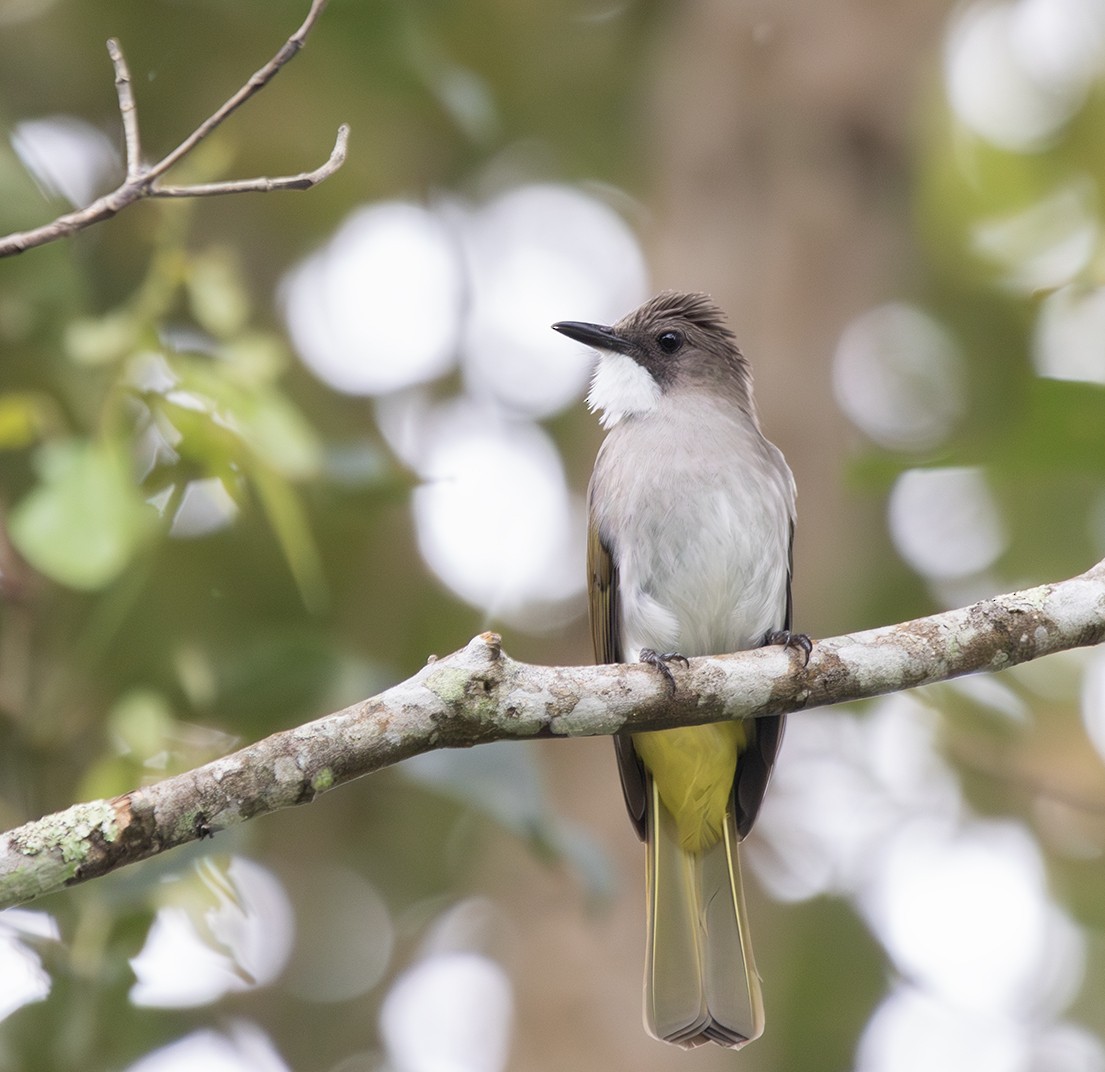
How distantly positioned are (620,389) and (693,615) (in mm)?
817

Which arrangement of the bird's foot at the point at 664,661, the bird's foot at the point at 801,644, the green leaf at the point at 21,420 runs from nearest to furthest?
1. the bird's foot at the point at 664,661
2. the bird's foot at the point at 801,644
3. the green leaf at the point at 21,420

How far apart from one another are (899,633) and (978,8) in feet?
16.1

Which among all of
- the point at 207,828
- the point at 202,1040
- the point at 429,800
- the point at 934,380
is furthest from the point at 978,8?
the point at 207,828

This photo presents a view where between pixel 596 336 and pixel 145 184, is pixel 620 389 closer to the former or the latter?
pixel 596 336

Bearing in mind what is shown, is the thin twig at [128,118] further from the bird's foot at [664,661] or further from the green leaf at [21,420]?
the bird's foot at [664,661]

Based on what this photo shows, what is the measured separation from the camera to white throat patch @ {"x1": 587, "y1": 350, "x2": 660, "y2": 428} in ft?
14.2

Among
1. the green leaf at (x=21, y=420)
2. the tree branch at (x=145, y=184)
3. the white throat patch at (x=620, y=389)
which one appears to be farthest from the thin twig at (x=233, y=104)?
the white throat patch at (x=620, y=389)

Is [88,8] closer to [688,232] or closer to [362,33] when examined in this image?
[362,33]

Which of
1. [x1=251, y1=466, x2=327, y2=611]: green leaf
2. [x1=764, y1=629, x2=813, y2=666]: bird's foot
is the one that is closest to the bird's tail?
[x1=764, y1=629, x2=813, y2=666]: bird's foot

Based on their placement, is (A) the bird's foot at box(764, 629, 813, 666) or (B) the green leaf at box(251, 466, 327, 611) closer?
(A) the bird's foot at box(764, 629, 813, 666)

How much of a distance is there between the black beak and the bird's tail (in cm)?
132

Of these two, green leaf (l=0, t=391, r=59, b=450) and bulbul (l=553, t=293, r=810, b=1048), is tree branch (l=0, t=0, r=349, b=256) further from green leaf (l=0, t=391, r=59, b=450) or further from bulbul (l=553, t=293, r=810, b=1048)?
bulbul (l=553, t=293, r=810, b=1048)

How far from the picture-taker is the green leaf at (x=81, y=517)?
295 centimetres

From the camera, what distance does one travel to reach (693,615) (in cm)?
390
